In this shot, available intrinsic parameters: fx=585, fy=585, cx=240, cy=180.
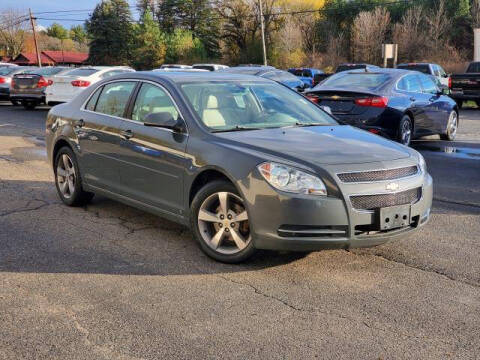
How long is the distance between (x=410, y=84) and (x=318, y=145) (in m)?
7.20

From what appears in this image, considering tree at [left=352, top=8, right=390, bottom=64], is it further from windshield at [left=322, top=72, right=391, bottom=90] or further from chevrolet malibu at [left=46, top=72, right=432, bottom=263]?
chevrolet malibu at [left=46, top=72, right=432, bottom=263]

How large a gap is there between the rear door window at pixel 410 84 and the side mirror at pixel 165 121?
6.75 metres

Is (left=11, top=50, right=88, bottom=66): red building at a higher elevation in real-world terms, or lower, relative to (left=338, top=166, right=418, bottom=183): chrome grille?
lower

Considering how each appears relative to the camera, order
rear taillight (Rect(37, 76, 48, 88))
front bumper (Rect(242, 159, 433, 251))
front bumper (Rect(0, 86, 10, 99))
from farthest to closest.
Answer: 1. front bumper (Rect(0, 86, 10, 99))
2. rear taillight (Rect(37, 76, 48, 88))
3. front bumper (Rect(242, 159, 433, 251))

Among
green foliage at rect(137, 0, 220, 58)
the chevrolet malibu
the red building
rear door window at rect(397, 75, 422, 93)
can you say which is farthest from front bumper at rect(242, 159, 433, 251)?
the red building

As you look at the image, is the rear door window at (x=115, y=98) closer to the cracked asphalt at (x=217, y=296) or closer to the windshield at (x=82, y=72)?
the cracked asphalt at (x=217, y=296)

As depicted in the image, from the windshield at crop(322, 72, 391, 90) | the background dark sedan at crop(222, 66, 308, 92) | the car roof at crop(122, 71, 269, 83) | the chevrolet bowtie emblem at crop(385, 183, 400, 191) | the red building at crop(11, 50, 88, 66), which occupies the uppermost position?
the car roof at crop(122, 71, 269, 83)

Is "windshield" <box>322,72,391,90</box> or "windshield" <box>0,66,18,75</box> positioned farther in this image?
"windshield" <box>0,66,18,75</box>

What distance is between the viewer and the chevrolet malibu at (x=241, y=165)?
4312 millimetres

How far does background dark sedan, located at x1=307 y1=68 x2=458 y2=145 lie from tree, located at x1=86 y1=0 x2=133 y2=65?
69.6 m

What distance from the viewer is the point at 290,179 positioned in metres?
4.34

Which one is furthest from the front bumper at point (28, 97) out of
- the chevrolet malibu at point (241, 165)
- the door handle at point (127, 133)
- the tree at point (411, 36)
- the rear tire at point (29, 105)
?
the tree at point (411, 36)

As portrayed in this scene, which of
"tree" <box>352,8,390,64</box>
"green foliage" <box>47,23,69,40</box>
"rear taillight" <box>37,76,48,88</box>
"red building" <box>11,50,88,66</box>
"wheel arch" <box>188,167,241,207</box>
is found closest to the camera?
"wheel arch" <box>188,167,241,207</box>

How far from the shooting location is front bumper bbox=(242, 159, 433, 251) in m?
4.25
